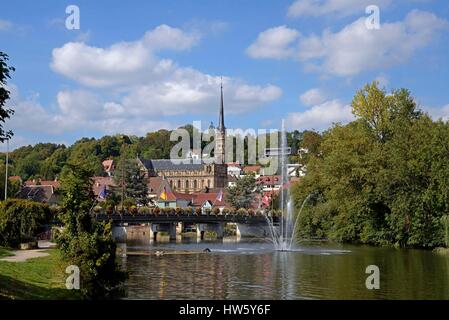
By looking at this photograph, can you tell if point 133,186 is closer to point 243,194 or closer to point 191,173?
point 243,194

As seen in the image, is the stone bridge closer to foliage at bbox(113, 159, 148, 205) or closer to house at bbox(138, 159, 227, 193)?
foliage at bbox(113, 159, 148, 205)

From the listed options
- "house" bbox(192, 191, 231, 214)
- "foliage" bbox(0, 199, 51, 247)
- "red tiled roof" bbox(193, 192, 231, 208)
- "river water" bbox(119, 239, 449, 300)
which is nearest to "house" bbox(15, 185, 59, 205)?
"house" bbox(192, 191, 231, 214)

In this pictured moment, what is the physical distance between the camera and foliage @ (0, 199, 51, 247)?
4462 centimetres

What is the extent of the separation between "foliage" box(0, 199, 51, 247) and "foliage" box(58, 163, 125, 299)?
18669 millimetres

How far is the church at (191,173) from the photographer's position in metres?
182

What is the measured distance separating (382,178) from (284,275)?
2875 cm

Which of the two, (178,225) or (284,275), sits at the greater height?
(178,225)

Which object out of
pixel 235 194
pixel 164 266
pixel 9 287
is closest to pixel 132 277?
pixel 164 266

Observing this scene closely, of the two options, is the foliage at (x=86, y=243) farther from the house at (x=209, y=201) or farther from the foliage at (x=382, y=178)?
the house at (x=209, y=201)

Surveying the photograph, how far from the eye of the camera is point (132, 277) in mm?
34156

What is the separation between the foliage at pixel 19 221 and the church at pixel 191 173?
130 m

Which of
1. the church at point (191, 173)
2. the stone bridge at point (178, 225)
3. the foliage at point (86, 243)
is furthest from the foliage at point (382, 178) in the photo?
the church at point (191, 173)

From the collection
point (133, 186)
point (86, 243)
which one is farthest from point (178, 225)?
point (86, 243)

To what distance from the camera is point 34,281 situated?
25.2 meters
